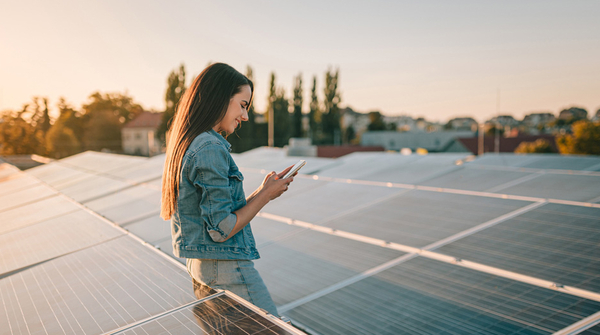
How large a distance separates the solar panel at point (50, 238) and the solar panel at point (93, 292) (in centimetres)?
43

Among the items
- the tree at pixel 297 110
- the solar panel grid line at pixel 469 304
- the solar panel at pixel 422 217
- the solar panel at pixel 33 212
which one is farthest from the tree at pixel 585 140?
the solar panel at pixel 33 212

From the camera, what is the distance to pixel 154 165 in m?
12.6

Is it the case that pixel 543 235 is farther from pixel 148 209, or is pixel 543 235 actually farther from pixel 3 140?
pixel 3 140

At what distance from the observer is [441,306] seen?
315cm

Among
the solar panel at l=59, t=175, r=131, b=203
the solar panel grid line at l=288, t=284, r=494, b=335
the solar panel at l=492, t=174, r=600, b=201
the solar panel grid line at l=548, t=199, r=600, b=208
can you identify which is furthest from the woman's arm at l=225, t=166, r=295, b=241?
the solar panel at l=59, t=175, r=131, b=203

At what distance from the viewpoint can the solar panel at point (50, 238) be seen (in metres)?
3.41

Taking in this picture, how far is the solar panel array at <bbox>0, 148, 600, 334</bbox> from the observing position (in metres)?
2.93

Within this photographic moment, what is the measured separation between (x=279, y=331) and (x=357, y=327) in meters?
1.81

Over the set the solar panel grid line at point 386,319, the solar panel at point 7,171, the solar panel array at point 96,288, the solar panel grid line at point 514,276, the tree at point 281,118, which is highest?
the tree at point 281,118

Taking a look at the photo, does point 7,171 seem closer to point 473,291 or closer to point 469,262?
point 469,262

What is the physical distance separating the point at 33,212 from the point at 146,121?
6498 cm

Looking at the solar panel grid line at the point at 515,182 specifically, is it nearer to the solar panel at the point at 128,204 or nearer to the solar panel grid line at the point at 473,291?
the solar panel grid line at the point at 473,291

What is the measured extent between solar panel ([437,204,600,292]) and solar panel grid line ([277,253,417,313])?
Result: 54 cm

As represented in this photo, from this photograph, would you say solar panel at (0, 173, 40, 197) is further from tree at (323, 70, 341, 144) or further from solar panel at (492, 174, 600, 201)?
tree at (323, 70, 341, 144)
